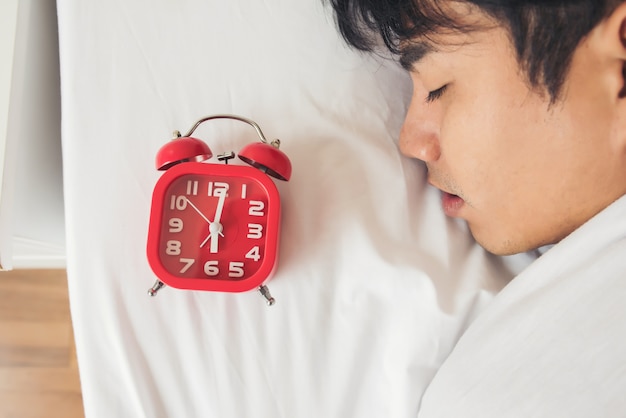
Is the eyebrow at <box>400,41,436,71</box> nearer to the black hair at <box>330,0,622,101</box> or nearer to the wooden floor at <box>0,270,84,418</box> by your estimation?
the black hair at <box>330,0,622,101</box>

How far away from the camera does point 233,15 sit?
0.90 m

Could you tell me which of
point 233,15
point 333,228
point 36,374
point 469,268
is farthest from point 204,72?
point 36,374

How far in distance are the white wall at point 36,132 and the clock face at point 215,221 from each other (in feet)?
0.75

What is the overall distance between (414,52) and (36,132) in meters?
0.57

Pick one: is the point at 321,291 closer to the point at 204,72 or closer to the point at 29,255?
the point at 204,72

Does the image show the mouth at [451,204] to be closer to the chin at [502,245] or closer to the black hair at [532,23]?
the chin at [502,245]

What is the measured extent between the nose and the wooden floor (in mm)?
971

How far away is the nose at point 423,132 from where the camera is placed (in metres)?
0.81

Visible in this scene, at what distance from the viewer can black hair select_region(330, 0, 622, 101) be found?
0.66m

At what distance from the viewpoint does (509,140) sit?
0.75 meters

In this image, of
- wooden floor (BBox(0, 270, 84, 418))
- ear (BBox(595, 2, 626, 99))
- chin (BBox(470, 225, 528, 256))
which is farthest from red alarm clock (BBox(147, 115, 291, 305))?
wooden floor (BBox(0, 270, 84, 418))

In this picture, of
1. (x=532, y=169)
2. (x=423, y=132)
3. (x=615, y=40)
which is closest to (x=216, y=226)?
(x=423, y=132)

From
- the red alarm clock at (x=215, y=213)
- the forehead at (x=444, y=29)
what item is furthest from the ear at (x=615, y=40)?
the red alarm clock at (x=215, y=213)

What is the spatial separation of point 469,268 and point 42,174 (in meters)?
0.67
